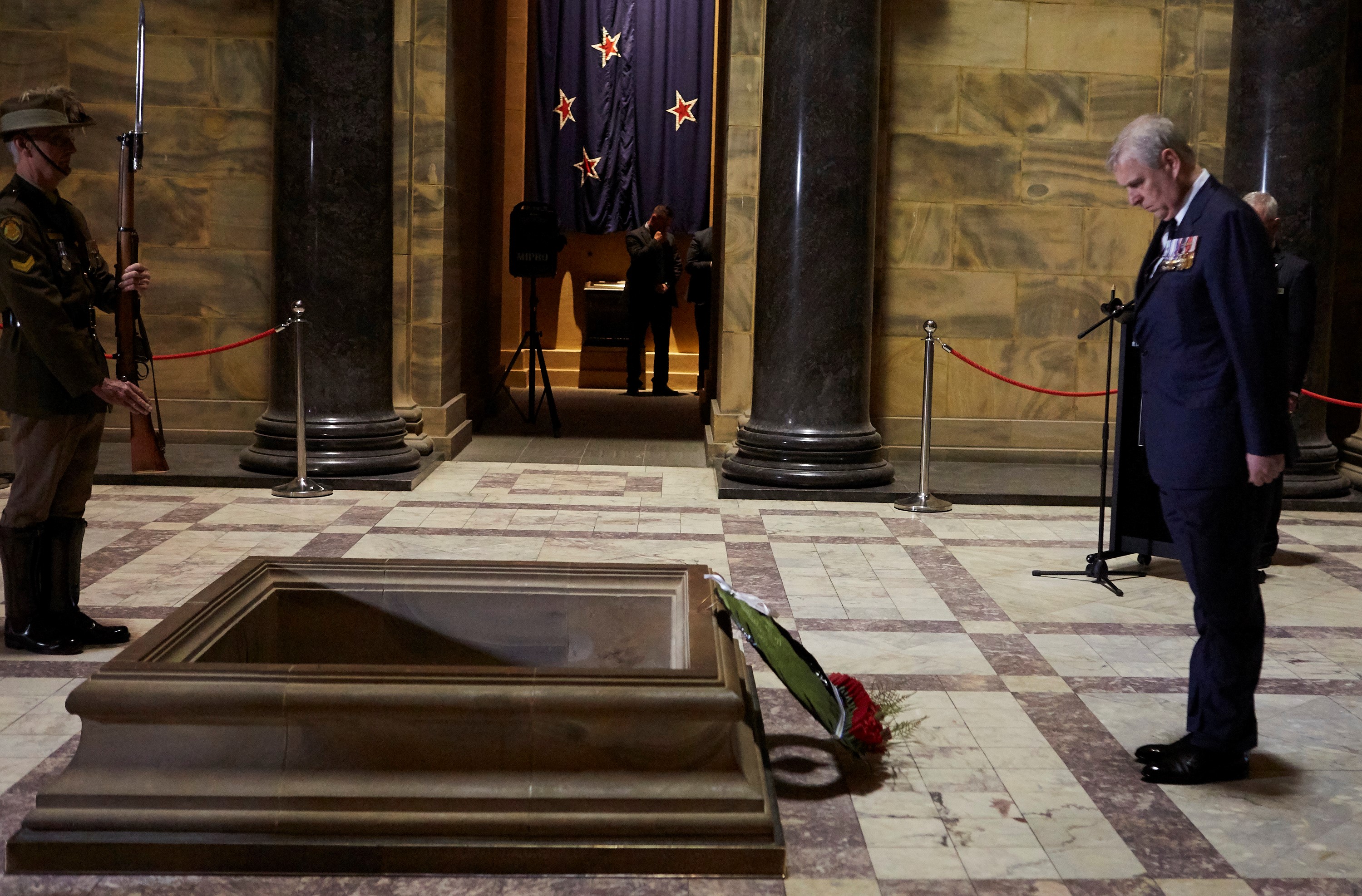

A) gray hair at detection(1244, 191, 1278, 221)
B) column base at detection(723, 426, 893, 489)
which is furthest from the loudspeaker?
gray hair at detection(1244, 191, 1278, 221)

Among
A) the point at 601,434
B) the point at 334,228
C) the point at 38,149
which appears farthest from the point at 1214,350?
the point at 601,434

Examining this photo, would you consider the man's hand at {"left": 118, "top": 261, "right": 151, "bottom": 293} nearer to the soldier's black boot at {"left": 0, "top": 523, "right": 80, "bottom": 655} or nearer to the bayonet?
the bayonet

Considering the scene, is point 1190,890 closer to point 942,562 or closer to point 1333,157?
point 942,562

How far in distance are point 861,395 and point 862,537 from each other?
5.24 ft

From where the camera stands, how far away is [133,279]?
195 inches

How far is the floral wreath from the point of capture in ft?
12.2

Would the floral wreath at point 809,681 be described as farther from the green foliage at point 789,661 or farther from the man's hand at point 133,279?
the man's hand at point 133,279

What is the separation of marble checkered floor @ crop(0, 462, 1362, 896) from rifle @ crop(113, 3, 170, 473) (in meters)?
0.67

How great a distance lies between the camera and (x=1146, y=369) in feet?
12.8

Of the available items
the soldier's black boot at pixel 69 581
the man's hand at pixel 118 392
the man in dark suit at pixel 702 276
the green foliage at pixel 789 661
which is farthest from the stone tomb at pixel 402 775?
the man in dark suit at pixel 702 276

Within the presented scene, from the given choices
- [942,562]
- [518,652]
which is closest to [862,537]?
[942,562]

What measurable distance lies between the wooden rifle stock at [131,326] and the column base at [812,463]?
4.03 m

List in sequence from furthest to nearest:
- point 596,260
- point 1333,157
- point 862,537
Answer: point 596,260 → point 1333,157 → point 862,537

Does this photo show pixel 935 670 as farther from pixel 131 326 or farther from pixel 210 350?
pixel 210 350
